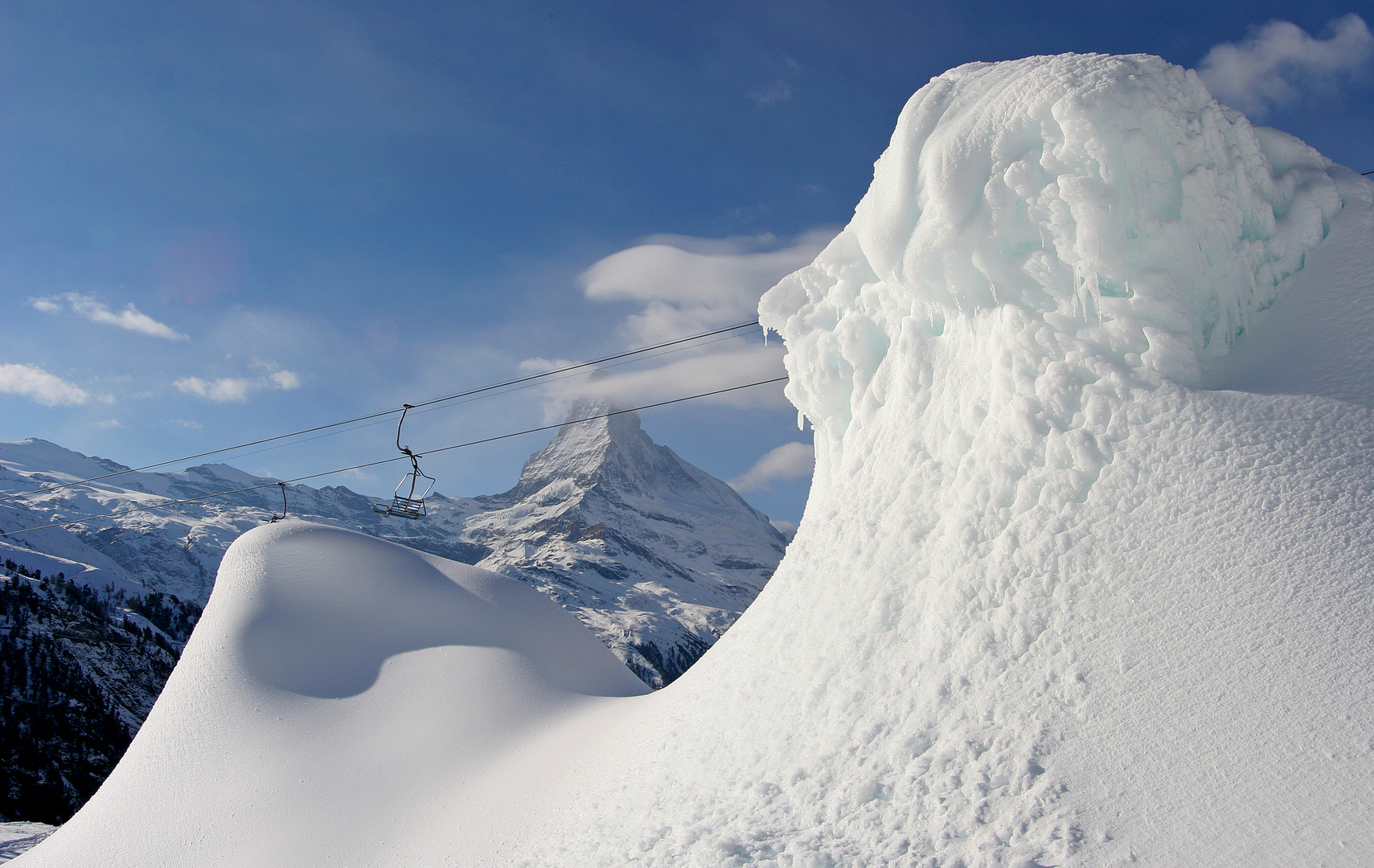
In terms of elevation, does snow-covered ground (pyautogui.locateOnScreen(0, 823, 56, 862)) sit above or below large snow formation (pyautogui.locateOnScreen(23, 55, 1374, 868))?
below

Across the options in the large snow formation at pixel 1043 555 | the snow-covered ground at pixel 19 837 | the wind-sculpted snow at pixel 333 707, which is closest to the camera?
the large snow formation at pixel 1043 555

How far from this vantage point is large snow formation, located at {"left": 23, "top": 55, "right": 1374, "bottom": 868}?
4.74 meters

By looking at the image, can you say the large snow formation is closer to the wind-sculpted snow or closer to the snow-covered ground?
the wind-sculpted snow

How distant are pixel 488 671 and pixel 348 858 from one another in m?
3.28

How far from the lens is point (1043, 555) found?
5.93 m

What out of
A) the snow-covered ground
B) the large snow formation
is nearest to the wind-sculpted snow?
the large snow formation

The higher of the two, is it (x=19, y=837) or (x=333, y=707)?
(x=333, y=707)

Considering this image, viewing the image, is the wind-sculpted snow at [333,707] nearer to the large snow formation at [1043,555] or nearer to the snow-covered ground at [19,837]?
the large snow formation at [1043,555]

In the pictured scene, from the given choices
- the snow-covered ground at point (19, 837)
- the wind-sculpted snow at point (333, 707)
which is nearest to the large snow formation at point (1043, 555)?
the wind-sculpted snow at point (333, 707)

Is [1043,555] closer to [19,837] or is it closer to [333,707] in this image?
[333,707]

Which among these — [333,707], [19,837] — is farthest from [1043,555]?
[19,837]

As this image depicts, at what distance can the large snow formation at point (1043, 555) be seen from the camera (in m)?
4.74

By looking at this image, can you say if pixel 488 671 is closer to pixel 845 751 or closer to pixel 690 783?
pixel 690 783

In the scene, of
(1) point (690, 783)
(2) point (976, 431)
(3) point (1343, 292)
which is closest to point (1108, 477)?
(2) point (976, 431)
